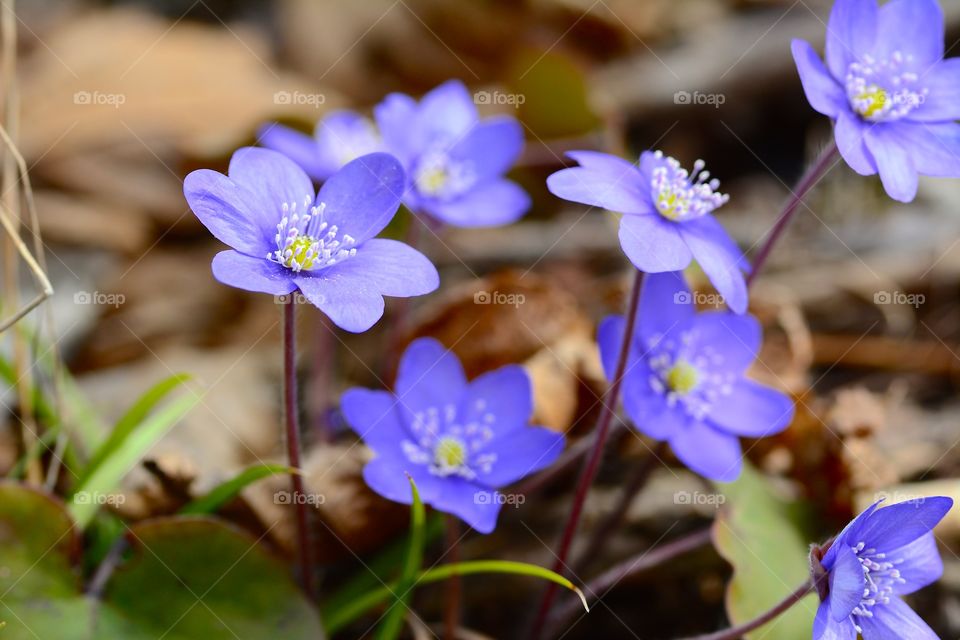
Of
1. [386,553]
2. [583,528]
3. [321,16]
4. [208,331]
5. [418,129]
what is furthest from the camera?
[321,16]

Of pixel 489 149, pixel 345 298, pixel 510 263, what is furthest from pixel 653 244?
pixel 510 263

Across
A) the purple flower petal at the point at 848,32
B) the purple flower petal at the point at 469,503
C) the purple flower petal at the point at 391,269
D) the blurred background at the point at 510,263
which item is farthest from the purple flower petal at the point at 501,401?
the purple flower petal at the point at 848,32

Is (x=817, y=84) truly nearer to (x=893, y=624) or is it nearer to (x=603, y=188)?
(x=603, y=188)

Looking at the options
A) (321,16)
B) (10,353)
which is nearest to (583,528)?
(10,353)

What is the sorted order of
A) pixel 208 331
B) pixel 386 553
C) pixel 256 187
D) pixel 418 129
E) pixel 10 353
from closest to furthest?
1. pixel 256 187
2. pixel 386 553
3. pixel 418 129
4. pixel 10 353
5. pixel 208 331

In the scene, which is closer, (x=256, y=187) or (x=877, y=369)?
(x=256, y=187)

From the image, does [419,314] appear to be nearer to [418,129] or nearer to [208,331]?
[418,129]
